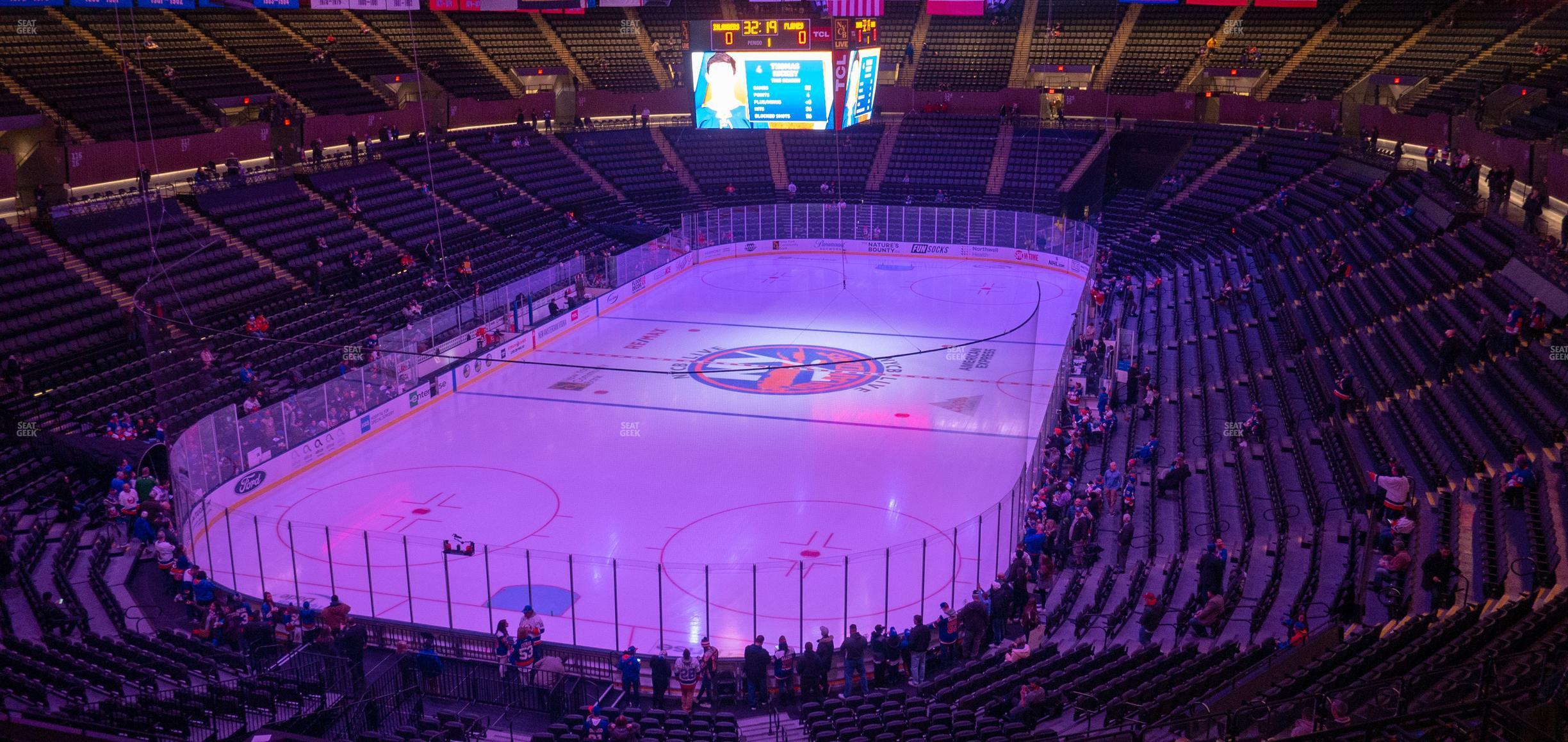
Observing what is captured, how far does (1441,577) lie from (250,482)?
19891 millimetres

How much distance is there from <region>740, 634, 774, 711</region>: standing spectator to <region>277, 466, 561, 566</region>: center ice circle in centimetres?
642

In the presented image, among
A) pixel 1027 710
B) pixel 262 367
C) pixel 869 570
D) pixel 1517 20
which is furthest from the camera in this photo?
pixel 1517 20

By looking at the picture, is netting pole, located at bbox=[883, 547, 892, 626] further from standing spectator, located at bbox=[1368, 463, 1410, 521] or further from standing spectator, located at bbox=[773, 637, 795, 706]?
standing spectator, located at bbox=[1368, 463, 1410, 521]

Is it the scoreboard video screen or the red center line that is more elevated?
the scoreboard video screen

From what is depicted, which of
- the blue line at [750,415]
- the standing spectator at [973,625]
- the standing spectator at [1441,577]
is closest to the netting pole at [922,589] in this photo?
the standing spectator at [973,625]

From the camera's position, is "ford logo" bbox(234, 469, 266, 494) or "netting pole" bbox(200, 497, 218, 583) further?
"ford logo" bbox(234, 469, 266, 494)

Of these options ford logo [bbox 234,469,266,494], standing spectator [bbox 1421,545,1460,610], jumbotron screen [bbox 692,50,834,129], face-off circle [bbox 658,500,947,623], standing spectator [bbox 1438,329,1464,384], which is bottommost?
face-off circle [bbox 658,500,947,623]

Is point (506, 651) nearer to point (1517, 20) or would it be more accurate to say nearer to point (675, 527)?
point (675, 527)

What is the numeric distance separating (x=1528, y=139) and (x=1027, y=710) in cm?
2317

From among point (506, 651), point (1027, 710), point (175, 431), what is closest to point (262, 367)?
point (175, 431)

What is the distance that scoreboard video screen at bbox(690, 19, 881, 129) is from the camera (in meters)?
33.2

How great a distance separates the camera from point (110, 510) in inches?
760

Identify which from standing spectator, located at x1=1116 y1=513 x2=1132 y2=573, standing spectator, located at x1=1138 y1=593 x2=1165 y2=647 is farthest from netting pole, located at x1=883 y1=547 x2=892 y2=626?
standing spectator, located at x1=1116 y1=513 x2=1132 y2=573

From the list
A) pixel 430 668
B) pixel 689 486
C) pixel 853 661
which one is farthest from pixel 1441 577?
pixel 689 486
